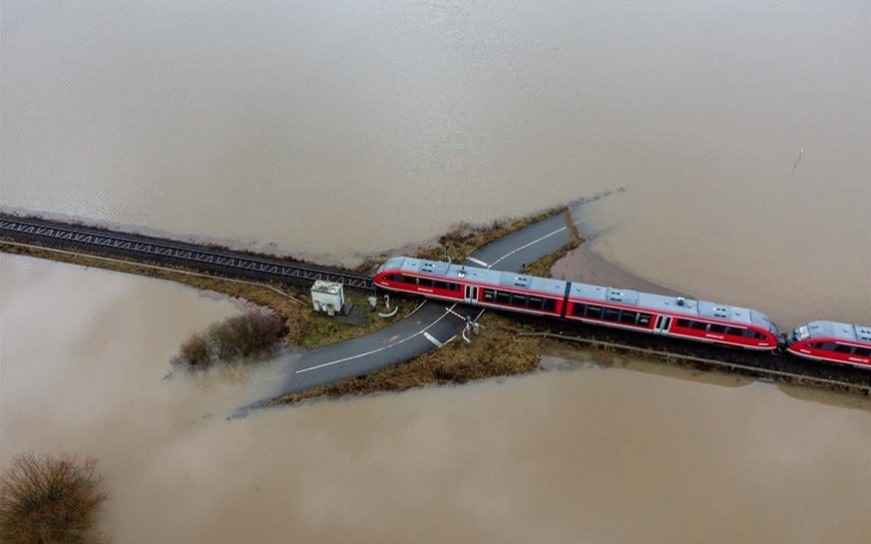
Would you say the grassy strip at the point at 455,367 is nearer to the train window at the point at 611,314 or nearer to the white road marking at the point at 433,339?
the white road marking at the point at 433,339

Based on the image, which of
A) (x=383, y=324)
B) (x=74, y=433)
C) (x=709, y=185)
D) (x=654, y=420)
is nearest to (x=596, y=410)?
(x=654, y=420)

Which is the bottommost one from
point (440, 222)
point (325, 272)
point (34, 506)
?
point (34, 506)

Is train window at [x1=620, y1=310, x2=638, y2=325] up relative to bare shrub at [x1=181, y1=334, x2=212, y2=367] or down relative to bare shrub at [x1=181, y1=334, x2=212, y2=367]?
up

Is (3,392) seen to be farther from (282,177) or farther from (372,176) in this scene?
(372,176)

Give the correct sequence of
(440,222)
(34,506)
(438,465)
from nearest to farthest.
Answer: (34,506) < (438,465) < (440,222)

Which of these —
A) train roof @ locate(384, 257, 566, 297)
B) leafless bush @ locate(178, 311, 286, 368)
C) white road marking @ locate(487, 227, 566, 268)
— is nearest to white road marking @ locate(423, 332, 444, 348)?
train roof @ locate(384, 257, 566, 297)

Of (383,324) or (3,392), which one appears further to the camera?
(383,324)

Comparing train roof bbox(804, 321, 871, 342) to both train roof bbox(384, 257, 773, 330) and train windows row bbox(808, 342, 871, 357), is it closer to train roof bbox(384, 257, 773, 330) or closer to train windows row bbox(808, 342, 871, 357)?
train windows row bbox(808, 342, 871, 357)

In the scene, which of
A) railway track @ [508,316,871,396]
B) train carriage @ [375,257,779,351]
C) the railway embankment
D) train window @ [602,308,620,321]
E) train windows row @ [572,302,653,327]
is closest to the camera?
railway track @ [508,316,871,396]
